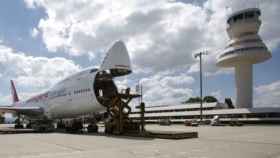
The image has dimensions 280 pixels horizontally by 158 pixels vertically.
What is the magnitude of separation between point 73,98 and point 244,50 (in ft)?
160

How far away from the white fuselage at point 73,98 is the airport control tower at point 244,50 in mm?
47295

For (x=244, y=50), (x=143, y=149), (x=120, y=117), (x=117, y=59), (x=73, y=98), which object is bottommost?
(x=143, y=149)

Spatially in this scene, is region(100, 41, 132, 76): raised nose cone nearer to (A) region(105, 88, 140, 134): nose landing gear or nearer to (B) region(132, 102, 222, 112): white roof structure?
(A) region(105, 88, 140, 134): nose landing gear

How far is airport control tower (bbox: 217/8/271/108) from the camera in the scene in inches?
2527

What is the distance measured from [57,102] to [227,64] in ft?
166

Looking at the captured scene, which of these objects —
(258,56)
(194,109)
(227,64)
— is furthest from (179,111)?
(258,56)

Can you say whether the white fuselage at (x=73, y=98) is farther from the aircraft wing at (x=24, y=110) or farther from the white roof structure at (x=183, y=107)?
the white roof structure at (x=183, y=107)

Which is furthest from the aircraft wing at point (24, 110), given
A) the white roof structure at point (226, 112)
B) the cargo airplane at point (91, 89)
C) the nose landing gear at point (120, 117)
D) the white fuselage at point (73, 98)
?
the white roof structure at point (226, 112)

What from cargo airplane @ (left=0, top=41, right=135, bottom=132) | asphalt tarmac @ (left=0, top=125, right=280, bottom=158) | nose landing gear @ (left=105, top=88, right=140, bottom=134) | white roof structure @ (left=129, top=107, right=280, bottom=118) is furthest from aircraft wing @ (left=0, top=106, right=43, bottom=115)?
white roof structure @ (left=129, top=107, right=280, bottom=118)

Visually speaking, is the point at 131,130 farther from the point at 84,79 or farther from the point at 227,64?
A: the point at 227,64

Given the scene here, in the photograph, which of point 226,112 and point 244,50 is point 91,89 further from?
point 244,50

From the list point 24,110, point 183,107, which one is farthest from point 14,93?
point 183,107

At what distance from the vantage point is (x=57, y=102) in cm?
2953

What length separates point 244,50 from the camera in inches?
2532
